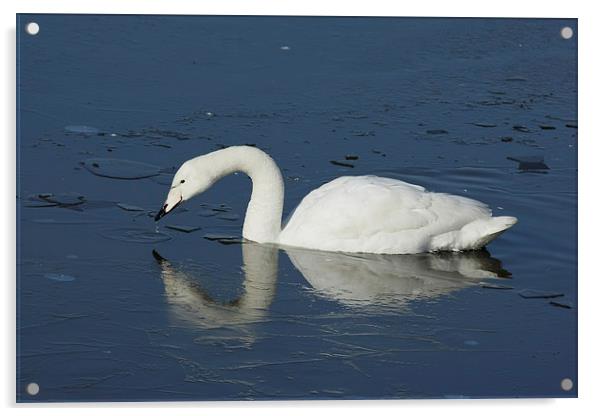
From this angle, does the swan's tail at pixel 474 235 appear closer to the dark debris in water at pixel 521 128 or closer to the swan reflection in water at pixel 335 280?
the swan reflection in water at pixel 335 280

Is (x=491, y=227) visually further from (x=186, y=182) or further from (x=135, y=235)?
(x=135, y=235)

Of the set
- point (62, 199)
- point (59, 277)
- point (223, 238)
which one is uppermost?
point (62, 199)

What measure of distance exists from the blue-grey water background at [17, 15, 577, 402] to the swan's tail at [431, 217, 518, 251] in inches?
3.6

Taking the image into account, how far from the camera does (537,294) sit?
28.1 ft

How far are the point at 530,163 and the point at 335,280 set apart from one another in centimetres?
149

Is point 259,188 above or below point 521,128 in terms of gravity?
below

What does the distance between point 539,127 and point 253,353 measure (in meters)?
2.26

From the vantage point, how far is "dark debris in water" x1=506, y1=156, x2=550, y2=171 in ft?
30.6

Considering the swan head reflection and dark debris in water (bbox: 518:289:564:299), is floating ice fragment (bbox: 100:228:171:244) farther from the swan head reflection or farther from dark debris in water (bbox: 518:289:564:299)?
dark debris in water (bbox: 518:289:564:299)

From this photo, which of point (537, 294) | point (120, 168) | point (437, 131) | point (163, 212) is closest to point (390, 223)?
point (437, 131)

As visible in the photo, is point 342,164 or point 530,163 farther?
point 342,164

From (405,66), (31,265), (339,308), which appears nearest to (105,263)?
(31,265)

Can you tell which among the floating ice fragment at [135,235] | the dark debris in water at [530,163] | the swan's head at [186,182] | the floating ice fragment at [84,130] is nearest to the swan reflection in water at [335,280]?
the floating ice fragment at [135,235]
